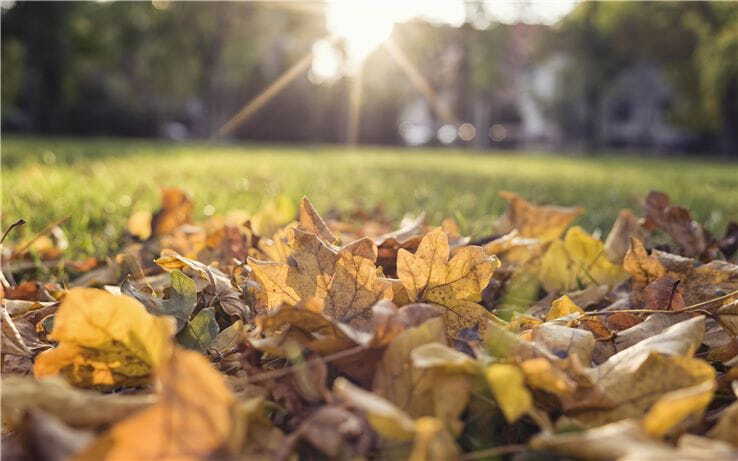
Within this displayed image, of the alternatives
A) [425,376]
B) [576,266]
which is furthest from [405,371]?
[576,266]

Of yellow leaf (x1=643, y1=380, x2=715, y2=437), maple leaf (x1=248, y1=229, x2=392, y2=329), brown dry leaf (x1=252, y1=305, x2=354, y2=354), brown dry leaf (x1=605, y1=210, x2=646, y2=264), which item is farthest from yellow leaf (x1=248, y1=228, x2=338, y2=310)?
brown dry leaf (x1=605, y1=210, x2=646, y2=264)

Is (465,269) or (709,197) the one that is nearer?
(465,269)

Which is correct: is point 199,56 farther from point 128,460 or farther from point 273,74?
point 128,460

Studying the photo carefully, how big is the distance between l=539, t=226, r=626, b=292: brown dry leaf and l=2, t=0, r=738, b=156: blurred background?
18.1 meters

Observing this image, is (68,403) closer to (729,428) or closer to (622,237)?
(729,428)

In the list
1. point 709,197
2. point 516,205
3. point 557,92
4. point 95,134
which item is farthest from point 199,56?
point 516,205

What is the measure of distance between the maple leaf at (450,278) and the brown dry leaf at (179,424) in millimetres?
525

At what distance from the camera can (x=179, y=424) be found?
1.93 ft

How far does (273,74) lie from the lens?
34.1m

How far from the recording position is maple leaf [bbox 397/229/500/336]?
1.08m

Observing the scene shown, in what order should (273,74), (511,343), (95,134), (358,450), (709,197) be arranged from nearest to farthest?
(358,450) < (511,343) < (709,197) < (95,134) < (273,74)

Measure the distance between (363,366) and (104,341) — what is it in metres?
0.32

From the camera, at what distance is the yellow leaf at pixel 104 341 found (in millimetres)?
817

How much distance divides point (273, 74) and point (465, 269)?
112 ft
